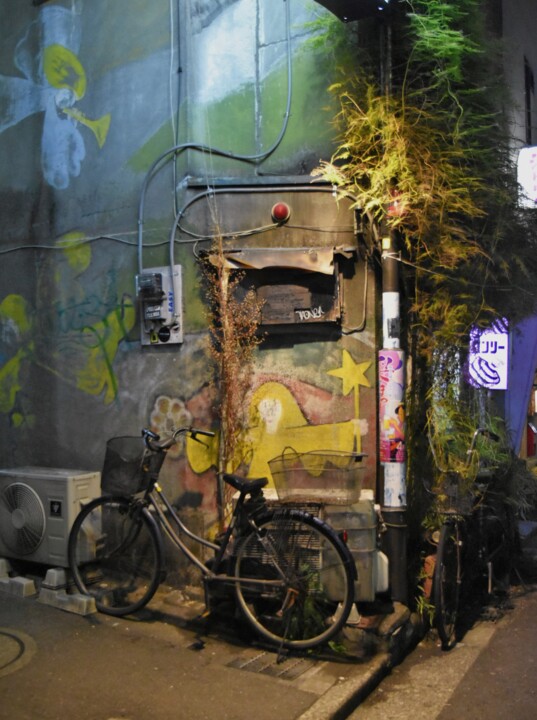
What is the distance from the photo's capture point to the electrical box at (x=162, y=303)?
6.59 meters

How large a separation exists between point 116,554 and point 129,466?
78cm

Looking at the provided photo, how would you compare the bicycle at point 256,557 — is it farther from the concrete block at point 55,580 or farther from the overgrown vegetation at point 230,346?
the overgrown vegetation at point 230,346

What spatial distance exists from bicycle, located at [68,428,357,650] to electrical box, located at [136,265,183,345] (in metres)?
1.30

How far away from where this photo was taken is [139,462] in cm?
555

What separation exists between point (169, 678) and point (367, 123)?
4776 mm

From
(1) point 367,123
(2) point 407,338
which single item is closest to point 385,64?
(1) point 367,123

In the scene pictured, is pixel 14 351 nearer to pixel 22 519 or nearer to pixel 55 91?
pixel 22 519

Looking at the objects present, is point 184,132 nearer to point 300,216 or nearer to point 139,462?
point 300,216

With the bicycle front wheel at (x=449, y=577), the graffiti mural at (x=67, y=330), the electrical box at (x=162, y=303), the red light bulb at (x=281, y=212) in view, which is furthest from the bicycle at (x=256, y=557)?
the red light bulb at (x=281, y=212)

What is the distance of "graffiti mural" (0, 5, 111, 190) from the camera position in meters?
7.34

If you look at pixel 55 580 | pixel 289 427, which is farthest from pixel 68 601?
pixel 289 427

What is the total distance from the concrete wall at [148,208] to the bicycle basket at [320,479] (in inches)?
34.3

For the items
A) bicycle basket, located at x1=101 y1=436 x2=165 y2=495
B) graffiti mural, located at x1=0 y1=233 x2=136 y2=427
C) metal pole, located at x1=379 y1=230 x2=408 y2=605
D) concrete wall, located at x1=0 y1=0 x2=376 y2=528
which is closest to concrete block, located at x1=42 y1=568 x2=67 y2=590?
bicycle basket, located at x1=101 y1=436 x2=165 y2=495

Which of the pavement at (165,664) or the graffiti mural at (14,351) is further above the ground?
the graffiti mural at (14,351)
